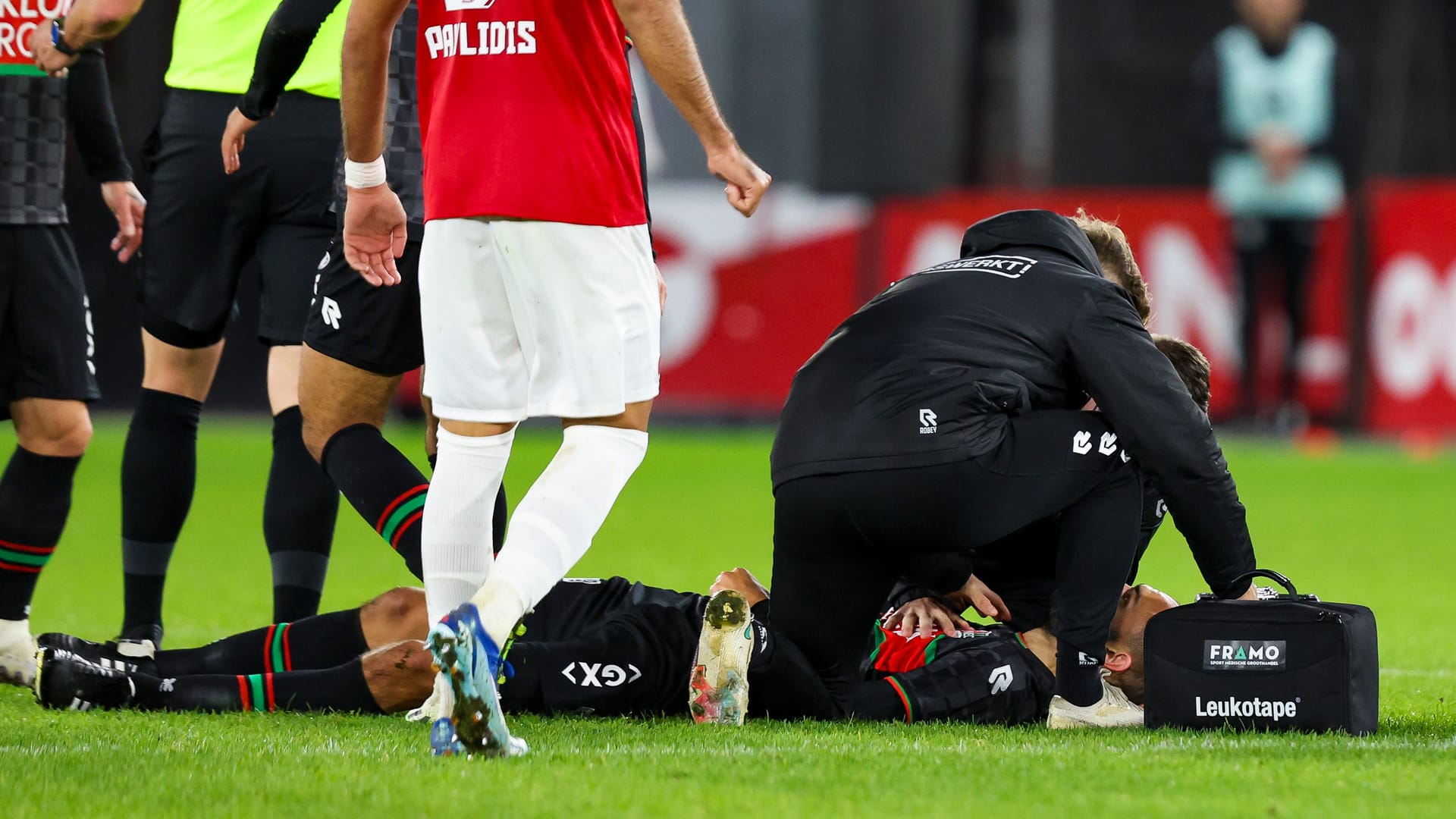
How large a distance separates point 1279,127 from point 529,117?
10870mm

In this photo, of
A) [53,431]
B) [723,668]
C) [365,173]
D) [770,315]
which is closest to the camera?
[365,173]

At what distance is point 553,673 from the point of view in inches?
155

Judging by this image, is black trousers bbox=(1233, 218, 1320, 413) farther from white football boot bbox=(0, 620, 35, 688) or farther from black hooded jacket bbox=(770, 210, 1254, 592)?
white football boot bbox=(0, 620, 35, 688)

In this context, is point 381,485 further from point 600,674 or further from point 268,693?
point 600,674

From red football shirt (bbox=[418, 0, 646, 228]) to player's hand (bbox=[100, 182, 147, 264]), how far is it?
1959mm

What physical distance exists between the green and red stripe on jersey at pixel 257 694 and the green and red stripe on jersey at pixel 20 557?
39.5 inches

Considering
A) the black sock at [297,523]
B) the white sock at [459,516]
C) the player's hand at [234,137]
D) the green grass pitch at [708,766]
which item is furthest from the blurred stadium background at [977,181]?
the white sock at [459,516]

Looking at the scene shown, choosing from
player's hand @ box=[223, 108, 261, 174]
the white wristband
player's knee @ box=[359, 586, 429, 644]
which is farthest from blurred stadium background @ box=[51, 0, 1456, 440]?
the white wristband

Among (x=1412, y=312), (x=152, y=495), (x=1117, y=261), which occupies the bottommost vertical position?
(x=1412, y=312)

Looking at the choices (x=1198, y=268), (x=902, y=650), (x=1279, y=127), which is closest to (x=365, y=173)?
(x=902, y=650)

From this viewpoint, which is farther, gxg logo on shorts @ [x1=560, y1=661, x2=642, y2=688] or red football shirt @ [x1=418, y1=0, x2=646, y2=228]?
gxg logo on shorts @ [x1=560, y1=661, x2=642, y2=688]

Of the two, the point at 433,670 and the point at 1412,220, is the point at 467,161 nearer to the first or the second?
the point at 433,670

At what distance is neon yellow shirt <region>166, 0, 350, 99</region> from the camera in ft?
16.0

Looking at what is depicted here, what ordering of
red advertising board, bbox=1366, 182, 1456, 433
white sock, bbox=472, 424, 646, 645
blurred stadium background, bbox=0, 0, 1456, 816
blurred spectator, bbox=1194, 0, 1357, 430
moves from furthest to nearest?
blurred spectator, bbox=1194, 0, 1357, 430 < red advertising board, bbox=1366, 182, 1456, 433 < blurred stadium background, bbox=0, 0, 1456, 816 < white sock, bbox=472, 424, 646, 645
